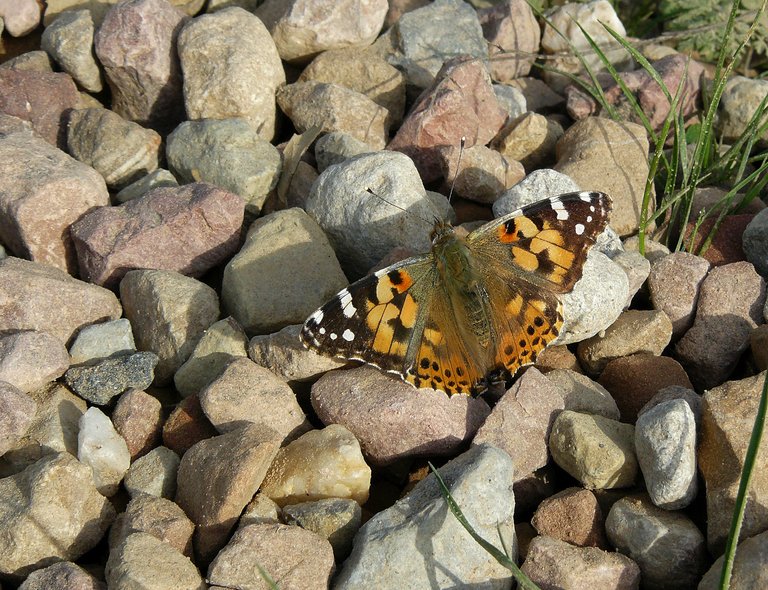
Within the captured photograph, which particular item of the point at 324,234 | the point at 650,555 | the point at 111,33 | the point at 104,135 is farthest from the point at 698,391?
the point at 111,33

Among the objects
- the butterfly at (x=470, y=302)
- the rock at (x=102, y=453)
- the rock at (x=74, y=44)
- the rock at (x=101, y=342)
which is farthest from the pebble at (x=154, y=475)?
the rock at (x=74, y=44)

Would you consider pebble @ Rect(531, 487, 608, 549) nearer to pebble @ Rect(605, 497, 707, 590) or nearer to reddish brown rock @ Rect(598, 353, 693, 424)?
pebble @ Rect(605, 497, 707, 590)

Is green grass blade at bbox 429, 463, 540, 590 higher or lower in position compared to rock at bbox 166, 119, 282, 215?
lower

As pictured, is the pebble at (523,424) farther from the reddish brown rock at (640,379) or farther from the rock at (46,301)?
the rock at (46,301)

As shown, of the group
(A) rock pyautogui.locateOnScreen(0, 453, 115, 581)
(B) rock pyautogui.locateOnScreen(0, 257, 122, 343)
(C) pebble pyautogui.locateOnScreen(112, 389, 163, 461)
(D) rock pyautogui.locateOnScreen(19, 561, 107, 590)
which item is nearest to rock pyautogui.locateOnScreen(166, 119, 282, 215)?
(B) rock pyautogui.locateOnScreen(0, 257, 122, 343)

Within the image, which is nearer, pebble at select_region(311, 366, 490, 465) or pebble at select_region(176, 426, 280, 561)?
pebble at select_region(176, 426, 280, 561)

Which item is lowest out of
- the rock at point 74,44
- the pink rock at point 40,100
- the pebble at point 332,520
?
the pebble at point 332,520
